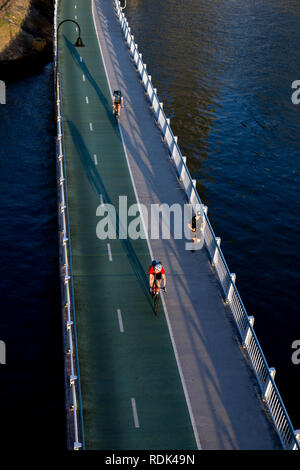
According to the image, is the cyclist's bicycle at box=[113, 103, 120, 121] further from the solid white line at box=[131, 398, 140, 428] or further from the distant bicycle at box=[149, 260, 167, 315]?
the solid white line at box=[131, 398, 140, 428]

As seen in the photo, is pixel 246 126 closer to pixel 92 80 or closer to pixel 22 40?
pixel 92 80

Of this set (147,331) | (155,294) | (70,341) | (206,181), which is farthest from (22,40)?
(70,341)

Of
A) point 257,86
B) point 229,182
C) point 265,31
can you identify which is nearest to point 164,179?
point 229,182

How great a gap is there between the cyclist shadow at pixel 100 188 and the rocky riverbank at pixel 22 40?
24725 millimetres

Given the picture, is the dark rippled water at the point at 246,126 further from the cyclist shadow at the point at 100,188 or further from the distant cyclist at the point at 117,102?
the distant cyclist at the point at 117,102

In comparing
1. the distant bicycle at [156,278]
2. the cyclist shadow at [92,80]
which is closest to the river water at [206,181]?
the cyclist shadow at [92,80]

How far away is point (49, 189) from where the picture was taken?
38.1 m

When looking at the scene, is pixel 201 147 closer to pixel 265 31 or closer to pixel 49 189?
pixel 49 189

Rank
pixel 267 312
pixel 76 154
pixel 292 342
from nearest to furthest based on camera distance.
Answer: pixel 292 342 < pixel 267 312 < pixel 76 154

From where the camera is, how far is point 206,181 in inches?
1588

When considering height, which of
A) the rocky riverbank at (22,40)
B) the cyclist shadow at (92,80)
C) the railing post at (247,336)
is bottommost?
the railing post at (247,336)

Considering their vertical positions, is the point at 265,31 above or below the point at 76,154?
above

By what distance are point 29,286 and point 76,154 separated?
376 inches

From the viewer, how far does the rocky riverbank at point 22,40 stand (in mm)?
59188
